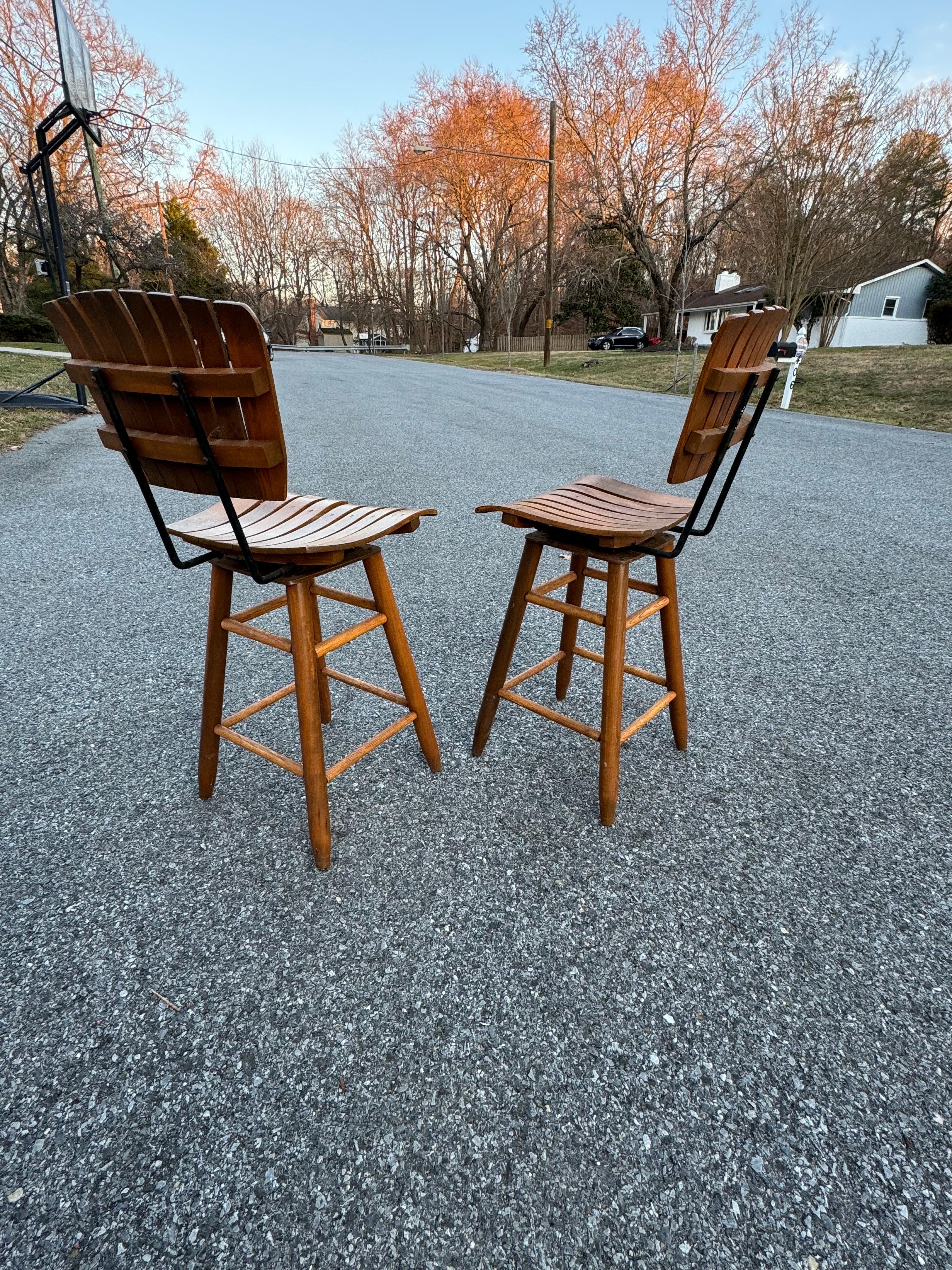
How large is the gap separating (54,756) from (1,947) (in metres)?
0.70

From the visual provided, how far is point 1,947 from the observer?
1.31 metres

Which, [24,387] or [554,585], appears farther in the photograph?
[24,387]

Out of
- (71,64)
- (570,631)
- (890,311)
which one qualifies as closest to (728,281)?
(71,64)

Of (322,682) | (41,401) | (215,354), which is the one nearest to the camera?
(215,354)

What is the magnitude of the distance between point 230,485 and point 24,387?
8795 millimetres

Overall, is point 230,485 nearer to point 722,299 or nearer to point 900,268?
point 900,268

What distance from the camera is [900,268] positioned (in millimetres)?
27562

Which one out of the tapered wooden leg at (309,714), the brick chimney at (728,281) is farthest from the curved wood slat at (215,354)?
the brick chimney at (728,281)

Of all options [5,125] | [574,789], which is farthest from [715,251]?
[574,789]

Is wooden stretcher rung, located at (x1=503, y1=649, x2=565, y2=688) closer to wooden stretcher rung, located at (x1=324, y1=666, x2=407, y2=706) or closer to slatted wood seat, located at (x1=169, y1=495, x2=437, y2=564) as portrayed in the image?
wooden stretcher rung, located at (x1=324, y1=666, x2=407, y2=706)

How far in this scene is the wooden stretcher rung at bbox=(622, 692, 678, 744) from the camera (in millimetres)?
1653

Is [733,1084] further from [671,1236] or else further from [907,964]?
[907,964]

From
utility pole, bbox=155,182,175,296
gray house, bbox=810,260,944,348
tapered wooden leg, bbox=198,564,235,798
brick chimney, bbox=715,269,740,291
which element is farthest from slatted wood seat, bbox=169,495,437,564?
gray house, bbox=810,260,944,348

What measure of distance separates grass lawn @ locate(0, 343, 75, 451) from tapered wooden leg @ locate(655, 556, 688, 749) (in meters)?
6.44
